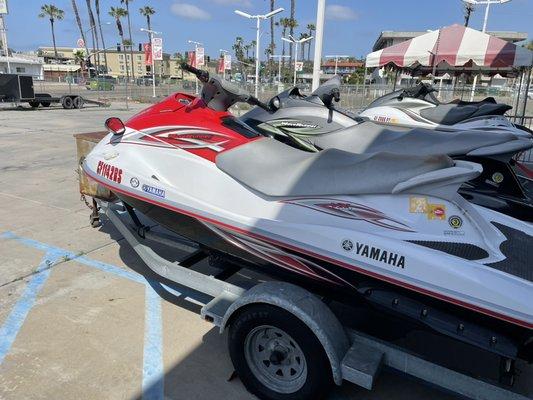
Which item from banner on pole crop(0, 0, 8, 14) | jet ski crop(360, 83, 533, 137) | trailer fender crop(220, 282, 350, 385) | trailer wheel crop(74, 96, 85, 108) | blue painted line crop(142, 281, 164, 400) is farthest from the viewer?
banner on pole crop(0, 0, 8, 14)

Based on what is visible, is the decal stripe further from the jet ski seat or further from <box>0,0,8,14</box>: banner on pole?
<box>0,0,8,14</box>: banner on pole

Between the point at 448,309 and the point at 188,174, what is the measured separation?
1807 millimetres

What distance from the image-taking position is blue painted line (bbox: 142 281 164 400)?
Result: 2.81m

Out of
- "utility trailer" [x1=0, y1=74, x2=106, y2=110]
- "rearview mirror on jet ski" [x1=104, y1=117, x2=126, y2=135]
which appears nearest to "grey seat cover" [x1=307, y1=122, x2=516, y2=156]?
"rearview mirror on jet ski" [x1=104, y1=117, x2=126, y2=135]

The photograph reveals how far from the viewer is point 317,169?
2.76m

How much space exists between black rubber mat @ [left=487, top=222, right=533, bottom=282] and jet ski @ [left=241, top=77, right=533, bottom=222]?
33.9 inches

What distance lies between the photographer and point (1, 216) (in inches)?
223

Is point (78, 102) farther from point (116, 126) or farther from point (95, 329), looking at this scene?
point (95, 329)

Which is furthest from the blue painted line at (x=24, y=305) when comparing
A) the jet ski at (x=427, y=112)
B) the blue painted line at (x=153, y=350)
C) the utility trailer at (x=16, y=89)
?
the utility trailer at (x=16, y=89)

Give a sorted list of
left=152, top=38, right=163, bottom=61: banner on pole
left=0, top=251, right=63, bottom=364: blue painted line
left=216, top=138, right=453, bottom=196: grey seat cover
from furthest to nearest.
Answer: left=152, top=38, right=163, bottom=61: banner on pole < left=0, top=251, right=63, bottom=364: blue painted line < left=216, top=138, right=453, bottom=196: grey seat cover

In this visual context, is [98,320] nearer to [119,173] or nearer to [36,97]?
[119,173]

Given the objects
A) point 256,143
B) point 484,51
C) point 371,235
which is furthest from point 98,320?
point 484,51

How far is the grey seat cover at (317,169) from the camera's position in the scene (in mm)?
2520

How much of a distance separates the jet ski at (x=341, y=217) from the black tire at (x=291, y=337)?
34 centimetres
